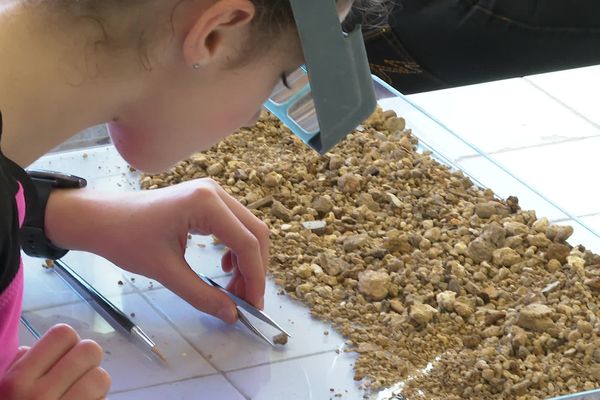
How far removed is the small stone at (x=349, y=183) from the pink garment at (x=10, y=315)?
1.08ft

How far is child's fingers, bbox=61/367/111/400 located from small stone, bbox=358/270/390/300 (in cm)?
23

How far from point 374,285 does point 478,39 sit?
79cm

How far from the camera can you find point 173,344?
0.77 m

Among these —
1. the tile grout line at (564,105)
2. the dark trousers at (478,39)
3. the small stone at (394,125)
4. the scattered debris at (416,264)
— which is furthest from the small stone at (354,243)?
the dark trousers at (478,39)

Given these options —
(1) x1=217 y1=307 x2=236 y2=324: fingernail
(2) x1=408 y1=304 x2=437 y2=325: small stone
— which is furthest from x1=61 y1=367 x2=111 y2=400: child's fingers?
(2) x1=408 y1=304 x2=437 y2=325: small stone

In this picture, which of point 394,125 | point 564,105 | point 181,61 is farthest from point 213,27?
point 564,105

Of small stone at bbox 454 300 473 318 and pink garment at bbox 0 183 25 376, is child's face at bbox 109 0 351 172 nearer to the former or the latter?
pink garment at bbox 0 183 25 376

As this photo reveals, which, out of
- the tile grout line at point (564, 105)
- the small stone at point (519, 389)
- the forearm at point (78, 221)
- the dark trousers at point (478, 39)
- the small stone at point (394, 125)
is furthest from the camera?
the dark trousers at point (478, 39)

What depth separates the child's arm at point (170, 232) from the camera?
0.81 metres

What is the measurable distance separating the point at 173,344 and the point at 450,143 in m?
0.39

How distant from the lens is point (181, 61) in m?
0.66

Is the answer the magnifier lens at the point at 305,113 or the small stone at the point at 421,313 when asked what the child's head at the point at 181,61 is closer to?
the magnifier lens at the point at 305,113

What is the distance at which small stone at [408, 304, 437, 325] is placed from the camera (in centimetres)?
78

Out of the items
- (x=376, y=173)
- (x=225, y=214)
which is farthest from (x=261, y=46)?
(x=376, y=173)
